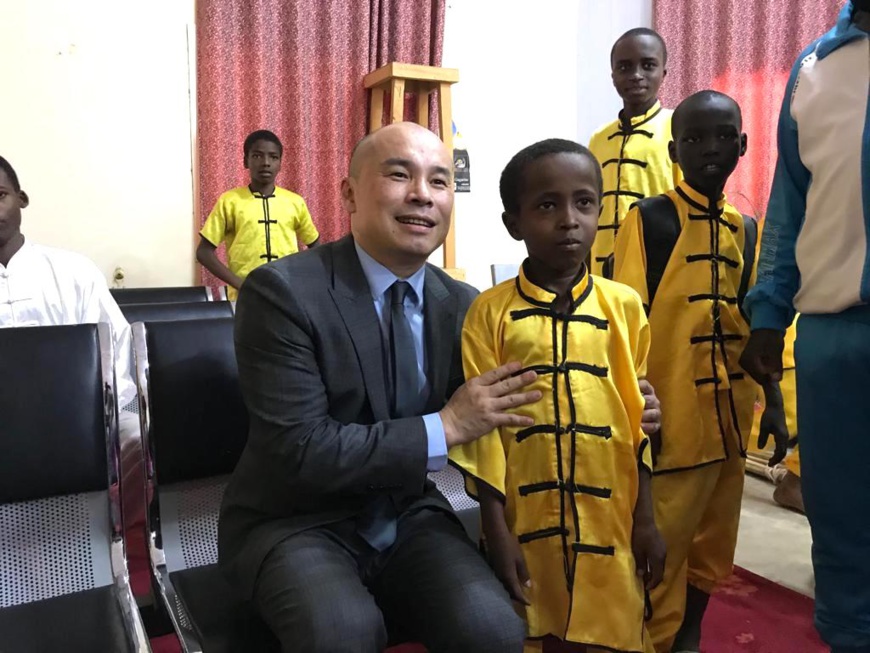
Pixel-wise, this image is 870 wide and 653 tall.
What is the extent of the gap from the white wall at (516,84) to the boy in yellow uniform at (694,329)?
3.90 m

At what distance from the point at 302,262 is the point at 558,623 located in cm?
84

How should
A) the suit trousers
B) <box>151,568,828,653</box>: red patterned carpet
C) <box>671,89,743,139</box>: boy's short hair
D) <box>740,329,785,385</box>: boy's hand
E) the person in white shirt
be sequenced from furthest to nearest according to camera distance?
the person in white shirt → <box>151,568,828,653</box>: red patterned carpet → <box>671,89,743,139</box>: boy's short hair → <box>740,329,785,385</box>: boy's hand → the suit trousers

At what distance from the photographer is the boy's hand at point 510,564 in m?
1.30

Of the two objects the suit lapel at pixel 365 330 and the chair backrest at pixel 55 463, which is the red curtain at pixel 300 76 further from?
the suit lapel at pixel 365 330

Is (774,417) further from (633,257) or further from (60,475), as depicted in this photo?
Answer: (60,475)

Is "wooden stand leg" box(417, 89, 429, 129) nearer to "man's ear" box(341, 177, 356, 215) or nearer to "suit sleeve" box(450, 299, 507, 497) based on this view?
"man's ear" box(341, 177, 356, 215)

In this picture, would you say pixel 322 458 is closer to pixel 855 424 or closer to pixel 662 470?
Result: pixel 662 470

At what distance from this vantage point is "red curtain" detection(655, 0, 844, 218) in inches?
222

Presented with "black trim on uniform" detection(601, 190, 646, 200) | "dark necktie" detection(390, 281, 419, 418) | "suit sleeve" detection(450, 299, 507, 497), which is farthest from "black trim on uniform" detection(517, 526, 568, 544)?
"black trim on uniform" detection(601, 190, 646, 200)

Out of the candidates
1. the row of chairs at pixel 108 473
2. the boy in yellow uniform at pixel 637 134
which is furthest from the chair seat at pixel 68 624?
the boy in yellow uniform at pixel 637 134

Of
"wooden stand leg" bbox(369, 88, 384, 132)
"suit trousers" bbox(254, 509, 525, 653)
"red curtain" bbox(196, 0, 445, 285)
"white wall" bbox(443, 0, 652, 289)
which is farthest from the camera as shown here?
"white wall" bbox(443, 0, 652, 289)

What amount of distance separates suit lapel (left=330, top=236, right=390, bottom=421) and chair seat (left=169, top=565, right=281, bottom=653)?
432mm

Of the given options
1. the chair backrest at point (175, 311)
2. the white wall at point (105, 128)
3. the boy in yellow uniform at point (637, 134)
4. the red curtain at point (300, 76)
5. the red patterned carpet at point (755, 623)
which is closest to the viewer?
the red patterned carpet at point (755, 623)

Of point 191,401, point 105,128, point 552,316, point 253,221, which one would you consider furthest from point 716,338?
point 105,128
